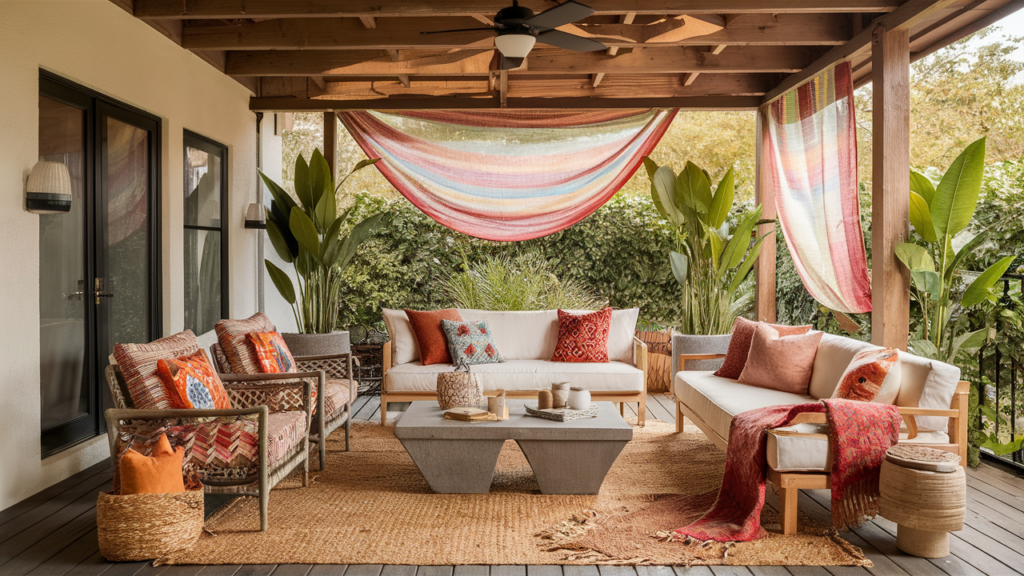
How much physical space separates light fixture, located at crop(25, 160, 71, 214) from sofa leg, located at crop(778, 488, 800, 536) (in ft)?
11.5

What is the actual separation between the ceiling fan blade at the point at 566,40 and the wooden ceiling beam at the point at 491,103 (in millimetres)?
2510

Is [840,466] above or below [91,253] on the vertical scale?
below

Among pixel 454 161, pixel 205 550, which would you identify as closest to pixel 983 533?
pixel 205 550

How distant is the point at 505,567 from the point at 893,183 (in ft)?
10.0

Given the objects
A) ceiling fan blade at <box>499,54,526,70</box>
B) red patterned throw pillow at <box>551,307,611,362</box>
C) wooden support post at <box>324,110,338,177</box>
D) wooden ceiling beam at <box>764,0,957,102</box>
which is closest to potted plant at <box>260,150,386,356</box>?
wooden support post at <box>324,110,338,177</box>

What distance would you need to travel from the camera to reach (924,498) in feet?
8.93

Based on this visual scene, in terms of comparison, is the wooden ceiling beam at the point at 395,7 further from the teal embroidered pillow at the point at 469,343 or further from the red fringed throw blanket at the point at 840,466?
the red fringed throw blanket at the point at 840,466

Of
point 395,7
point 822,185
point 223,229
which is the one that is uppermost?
point 395,7

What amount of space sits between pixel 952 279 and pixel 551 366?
246cm

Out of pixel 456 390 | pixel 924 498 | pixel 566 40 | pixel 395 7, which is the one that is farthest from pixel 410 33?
pixel 924 498

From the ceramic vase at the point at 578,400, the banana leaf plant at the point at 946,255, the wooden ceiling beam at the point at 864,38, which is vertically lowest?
the ceramic vase at the point at 578,400

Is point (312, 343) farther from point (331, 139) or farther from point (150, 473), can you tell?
point (150, 473)

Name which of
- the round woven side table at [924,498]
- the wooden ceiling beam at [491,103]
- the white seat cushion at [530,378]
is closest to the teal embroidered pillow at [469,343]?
the white seat cushion at [530,378]

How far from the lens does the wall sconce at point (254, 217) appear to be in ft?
20.0
